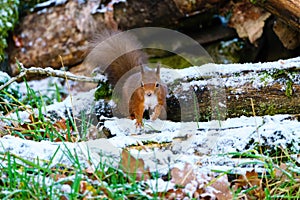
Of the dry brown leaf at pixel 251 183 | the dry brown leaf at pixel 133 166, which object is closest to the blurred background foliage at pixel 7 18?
the dry brown leaf at pixel 133 166

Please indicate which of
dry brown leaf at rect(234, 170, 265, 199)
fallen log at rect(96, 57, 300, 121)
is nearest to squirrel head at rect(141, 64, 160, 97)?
fallen log at rect(96, 57, 300, 121)

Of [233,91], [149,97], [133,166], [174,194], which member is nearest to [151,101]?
[149,97]

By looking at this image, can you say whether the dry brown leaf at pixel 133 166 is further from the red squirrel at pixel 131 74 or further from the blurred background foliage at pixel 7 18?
the blurred background foliage at pixel 7 18

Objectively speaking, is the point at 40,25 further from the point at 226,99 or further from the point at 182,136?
the point at 182,136

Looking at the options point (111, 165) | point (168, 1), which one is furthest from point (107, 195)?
point (168, 1)

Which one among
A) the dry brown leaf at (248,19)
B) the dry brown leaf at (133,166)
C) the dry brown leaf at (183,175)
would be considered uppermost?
the dry brown leaf at (248,19)

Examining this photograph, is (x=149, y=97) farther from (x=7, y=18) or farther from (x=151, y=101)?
(x=7, y=18)

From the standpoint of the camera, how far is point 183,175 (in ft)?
5.71

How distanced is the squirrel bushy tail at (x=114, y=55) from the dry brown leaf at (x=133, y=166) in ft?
3.62

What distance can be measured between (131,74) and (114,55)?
18 cm

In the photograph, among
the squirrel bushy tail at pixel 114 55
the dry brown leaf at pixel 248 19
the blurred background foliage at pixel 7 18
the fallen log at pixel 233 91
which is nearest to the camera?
the fallen log at pixel 233 91

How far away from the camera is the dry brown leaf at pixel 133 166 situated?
171 cm

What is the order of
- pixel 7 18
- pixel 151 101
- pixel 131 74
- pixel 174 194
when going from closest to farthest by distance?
pixel 174 194
pixel 151 101
pixel 131 74
pixel 7 18

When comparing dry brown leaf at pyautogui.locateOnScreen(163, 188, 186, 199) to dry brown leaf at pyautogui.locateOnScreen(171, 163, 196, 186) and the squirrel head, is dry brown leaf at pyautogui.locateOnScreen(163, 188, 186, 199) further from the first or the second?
the squirrel head
